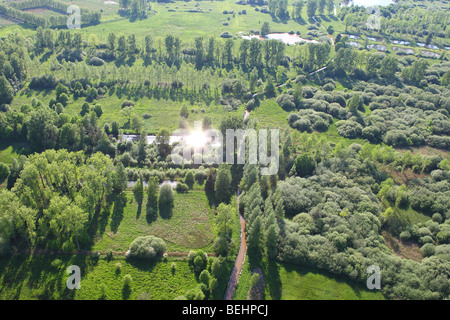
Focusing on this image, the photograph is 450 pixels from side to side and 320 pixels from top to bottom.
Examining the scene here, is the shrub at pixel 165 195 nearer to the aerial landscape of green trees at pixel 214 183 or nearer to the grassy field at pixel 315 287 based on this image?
the aerial landscape of green trees at pixel 214 183

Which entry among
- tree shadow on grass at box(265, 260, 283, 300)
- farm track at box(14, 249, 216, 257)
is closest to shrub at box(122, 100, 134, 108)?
farm track at box(14, 249, 216, 257)

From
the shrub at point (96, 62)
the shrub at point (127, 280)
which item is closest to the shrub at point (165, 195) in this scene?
the shrub at point (127, 280)

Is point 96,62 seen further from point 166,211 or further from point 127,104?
point 166,211

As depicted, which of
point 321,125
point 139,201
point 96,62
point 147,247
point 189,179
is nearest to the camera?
point 147,247

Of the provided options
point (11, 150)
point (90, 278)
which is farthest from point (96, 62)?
point (90, 278)

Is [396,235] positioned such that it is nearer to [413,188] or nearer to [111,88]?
[413,188]

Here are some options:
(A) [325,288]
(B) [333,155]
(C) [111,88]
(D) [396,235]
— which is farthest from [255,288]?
(C) [111,88]

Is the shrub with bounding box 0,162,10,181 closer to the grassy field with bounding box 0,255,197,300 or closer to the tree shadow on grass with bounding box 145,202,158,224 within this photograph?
the grassy field with bounding box 0,255,197,300

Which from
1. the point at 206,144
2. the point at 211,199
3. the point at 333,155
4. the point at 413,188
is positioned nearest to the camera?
the point at 211,199
